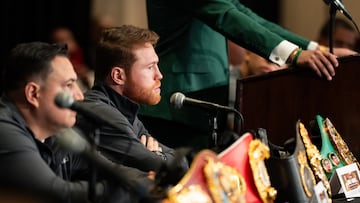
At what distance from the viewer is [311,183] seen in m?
2.91

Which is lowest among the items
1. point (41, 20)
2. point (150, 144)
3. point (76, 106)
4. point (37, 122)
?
point (41, 20)

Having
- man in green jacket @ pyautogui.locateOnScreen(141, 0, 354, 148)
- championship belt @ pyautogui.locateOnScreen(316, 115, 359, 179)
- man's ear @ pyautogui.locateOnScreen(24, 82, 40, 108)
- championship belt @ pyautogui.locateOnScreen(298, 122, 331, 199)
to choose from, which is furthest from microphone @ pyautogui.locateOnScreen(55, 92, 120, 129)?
man in green jacket @ pyautogui.locateOnScreen(141, 0, 354, 148)

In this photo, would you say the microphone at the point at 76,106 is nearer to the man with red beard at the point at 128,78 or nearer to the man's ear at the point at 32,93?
the man's ear at the point at 32,93

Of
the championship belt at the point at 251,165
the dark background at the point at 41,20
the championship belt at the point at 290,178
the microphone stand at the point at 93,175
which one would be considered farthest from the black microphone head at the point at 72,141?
the dark background at the point at 41,20

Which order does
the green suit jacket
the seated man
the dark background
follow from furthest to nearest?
the dark background, the green suit jacket, the seated man

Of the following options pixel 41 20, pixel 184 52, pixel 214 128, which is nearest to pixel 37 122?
pixel 214 128

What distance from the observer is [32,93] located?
8.84ft

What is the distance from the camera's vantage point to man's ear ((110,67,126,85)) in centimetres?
327

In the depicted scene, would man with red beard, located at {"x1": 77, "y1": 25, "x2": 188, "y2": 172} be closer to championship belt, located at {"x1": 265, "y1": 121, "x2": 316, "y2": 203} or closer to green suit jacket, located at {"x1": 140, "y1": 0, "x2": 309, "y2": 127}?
green suit jacket, located at {"x1": 140, "y1": 0, "x2": 309, "y2": 127}

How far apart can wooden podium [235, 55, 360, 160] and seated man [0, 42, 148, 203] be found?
0.74 meters

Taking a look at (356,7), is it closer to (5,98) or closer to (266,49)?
(266,49)

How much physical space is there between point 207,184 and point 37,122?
1.86 ft

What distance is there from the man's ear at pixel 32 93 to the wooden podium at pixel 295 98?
938 mm

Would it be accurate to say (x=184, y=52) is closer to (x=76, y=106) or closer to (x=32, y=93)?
(x=32, y=93)
